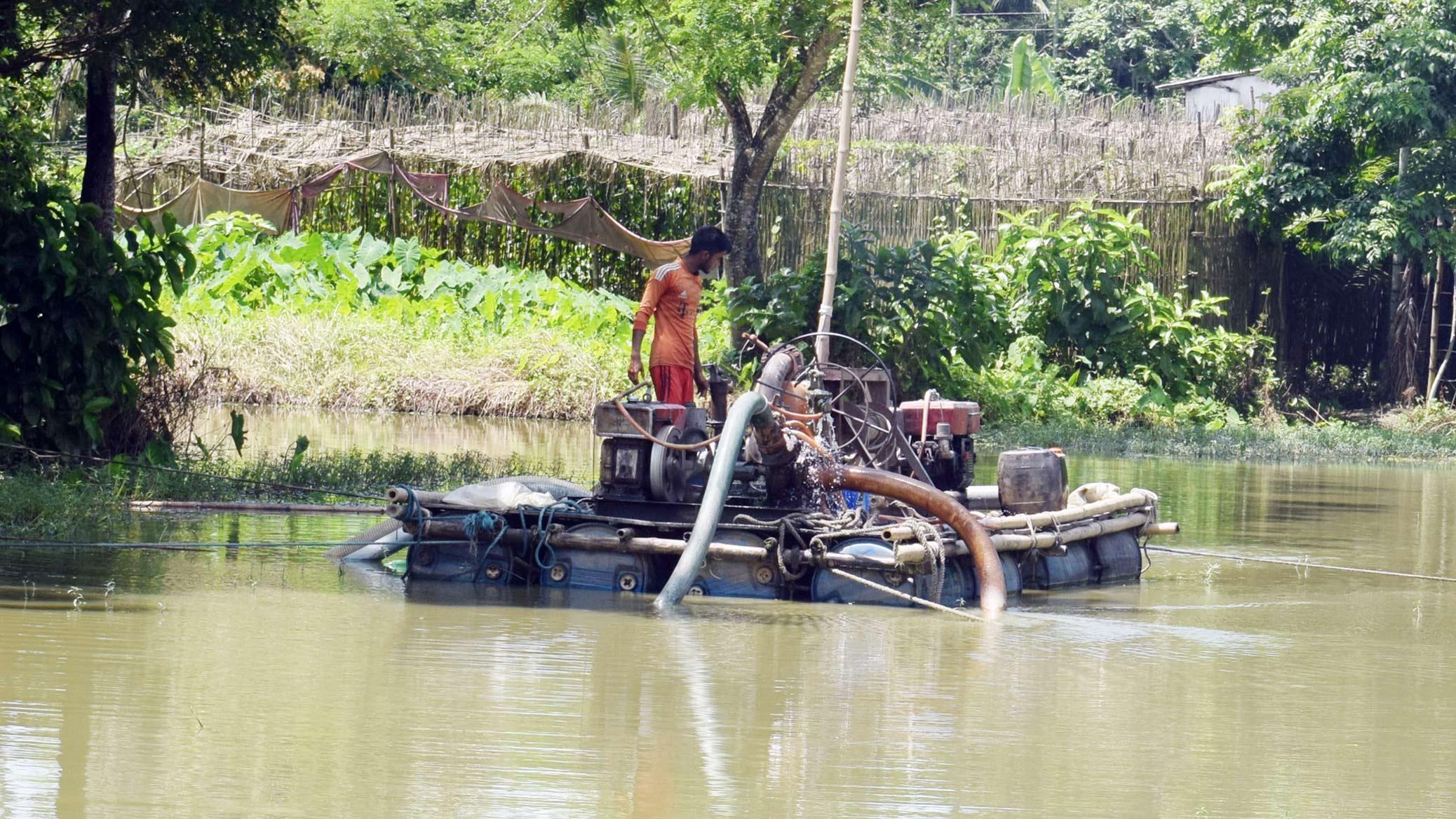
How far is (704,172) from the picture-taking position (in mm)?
21109

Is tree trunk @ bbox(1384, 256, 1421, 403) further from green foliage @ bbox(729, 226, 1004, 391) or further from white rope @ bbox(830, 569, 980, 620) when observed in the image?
white rope @ bbox(830, 569, 980, 620)

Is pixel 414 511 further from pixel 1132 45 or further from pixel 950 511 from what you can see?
pixel 1132 45

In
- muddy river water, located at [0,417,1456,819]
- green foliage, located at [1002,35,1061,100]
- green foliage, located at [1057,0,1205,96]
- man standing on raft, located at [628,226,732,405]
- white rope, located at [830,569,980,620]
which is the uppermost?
green foliage, located at [1057,0,1205,96]

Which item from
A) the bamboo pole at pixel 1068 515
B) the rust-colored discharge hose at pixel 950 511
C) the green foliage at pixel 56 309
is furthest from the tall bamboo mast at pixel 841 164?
the green foliage at pixel 56 309

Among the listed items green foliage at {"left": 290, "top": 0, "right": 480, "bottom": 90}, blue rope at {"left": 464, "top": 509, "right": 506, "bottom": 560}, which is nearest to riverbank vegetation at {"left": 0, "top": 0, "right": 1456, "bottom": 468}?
blue rope at {"left": 464, "top": 509, "right": 506, "bottom": 560}

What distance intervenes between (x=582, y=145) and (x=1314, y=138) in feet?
Result: 29.2

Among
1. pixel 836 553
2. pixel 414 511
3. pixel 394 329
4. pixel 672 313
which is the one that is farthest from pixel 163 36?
pixel 394 329

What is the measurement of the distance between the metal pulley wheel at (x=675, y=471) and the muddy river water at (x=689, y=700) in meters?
0.74

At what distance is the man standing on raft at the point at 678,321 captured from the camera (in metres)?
10.7

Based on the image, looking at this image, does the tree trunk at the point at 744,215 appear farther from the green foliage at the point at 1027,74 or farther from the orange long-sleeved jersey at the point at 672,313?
the green foliage at the point at 1027,74

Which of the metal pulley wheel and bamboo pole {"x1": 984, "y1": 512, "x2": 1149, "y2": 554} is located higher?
the metal pulley wheel

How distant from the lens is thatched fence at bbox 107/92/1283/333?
20969mm

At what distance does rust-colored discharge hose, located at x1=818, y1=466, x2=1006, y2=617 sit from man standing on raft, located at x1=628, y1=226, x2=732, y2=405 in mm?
1998

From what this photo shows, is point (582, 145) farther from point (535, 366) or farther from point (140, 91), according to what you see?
point (140, 91)
